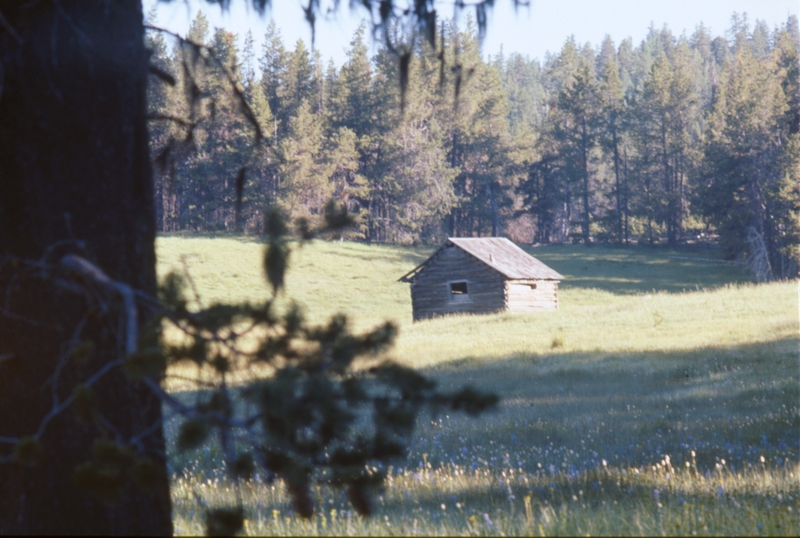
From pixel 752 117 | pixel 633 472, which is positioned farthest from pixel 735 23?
pixel 633 472

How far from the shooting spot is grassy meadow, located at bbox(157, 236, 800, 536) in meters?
3.67

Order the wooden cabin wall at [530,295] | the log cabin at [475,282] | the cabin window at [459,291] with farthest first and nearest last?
the cabin window at [459,291]
the log cabin at [475,282]
the wooden cabin wall at [530,295]

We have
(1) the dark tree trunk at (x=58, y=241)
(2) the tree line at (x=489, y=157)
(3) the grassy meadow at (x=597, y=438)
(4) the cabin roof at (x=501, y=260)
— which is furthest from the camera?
(2) the tree line at (x=489, y=157)

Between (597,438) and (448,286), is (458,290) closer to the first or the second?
(448,286)

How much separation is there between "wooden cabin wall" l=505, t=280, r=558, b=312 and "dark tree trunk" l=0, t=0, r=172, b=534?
32.2m

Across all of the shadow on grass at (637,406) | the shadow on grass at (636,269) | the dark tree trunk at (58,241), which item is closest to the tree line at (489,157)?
the shadow on grass at (636,269)

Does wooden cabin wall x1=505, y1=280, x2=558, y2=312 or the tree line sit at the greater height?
the tree line

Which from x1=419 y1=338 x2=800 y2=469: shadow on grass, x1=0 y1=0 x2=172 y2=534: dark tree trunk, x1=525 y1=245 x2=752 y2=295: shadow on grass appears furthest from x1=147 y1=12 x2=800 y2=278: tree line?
x1=0 y1=0 x2=172 y2=534: dark tree trunk

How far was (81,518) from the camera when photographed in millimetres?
2488

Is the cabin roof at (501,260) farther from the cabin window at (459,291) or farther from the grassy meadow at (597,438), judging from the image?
the grassy meadow at (597,438)

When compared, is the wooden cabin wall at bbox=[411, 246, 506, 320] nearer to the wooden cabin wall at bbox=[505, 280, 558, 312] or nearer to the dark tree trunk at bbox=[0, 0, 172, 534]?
the wooden cabin wall at bbox=[505, 280, 558, 312]

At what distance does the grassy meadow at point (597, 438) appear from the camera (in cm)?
367

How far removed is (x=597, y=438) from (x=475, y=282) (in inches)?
1099

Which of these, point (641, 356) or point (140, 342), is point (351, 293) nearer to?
point (641, 356)
